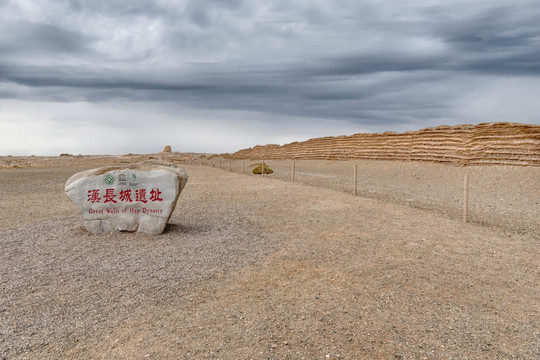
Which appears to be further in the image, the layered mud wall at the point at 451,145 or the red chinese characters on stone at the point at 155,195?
the layered mud wall at the point at 451,145

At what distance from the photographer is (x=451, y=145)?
28297 millimetres

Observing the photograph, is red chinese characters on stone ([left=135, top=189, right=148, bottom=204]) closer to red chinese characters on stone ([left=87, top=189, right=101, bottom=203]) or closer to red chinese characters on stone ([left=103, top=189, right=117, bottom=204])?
red chinese characters on stone ([left=103, top=189, right=117, bottom=204])

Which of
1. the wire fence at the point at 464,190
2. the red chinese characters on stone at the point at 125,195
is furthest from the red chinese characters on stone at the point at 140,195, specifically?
the wire fence at the point at 464,190

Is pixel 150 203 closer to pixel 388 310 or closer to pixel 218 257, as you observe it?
pixel 218 257

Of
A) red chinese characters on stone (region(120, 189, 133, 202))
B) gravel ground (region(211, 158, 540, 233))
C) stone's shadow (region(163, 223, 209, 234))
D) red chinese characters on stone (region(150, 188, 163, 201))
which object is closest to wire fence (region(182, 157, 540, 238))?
gravel ground (region(211, 158, 540, 233))

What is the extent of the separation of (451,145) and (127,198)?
25.7 meters

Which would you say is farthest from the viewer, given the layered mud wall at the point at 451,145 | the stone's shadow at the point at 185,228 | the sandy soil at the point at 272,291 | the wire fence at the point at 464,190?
the layered mud wall at the point at 451,145

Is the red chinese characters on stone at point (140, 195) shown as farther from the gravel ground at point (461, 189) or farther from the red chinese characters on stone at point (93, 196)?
the gravel ground at point (461, 189)

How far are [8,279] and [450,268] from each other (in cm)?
832

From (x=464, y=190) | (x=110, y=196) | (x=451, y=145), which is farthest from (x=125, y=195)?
(x=451, y=145)

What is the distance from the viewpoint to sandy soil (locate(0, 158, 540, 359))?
14.9 feet

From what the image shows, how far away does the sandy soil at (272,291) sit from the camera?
4.54 m

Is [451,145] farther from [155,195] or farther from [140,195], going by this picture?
[140,195]

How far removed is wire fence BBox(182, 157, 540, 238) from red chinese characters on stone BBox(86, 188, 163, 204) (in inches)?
366
